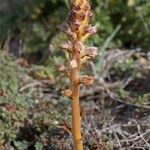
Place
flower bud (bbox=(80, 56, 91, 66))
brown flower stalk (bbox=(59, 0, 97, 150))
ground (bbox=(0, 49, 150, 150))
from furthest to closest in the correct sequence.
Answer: ground (bbox=(0, 49, 150, 150)), flower bud (bbox=(80, 56, 91, 66)), brown flower stalk (bbox=(59, 0, 97, 150))

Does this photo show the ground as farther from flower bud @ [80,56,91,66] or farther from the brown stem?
flower bud @ [80,56,91,66]

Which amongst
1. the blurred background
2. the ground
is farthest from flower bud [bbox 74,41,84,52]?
the ground

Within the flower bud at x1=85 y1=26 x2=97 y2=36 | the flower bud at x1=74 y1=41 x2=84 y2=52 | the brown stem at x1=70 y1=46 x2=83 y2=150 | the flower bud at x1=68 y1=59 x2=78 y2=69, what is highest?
the flower bud at x1=85 y1=26 x2=97 y2=36

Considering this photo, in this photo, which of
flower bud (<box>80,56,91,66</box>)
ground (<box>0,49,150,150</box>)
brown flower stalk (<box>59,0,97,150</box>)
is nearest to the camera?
brown flower stalk (<box>59,0,97,150</box>)

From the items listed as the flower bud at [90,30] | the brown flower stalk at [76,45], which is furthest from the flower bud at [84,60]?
the flower bud at [90,30]

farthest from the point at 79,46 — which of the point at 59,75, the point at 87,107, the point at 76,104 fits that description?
the point at 59,75

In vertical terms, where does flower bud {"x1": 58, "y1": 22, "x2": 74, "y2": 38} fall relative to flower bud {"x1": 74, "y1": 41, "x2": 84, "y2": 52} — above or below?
above

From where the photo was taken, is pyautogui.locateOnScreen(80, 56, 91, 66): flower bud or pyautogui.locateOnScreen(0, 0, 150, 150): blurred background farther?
pyautogui.locateOnScreen(0, 0, 150, 150): blurred background
